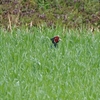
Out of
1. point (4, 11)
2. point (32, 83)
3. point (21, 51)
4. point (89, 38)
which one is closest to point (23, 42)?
point (21, 51)

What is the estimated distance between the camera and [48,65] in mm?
5438

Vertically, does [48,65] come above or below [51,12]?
above

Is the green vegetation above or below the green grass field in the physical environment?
below

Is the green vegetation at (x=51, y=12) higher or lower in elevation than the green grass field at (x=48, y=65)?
lower

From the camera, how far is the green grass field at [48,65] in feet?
15.4

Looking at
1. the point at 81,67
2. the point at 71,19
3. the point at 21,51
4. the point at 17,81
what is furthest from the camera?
the point at 71,19

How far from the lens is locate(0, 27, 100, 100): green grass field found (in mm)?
4703

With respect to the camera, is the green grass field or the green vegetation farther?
the green vegetation

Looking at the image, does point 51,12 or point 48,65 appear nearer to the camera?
point 48,65

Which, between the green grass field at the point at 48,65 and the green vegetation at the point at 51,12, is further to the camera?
the green vegetation at the point at 51,12

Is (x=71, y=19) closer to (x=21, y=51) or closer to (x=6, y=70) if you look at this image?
(x=21, y=51)

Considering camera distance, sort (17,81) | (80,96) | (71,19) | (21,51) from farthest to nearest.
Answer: (71,19)
(21,51)
(17,81)
(80,96)

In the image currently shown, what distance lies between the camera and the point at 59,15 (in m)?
8.24

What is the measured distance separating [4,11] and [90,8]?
1.39 meters
